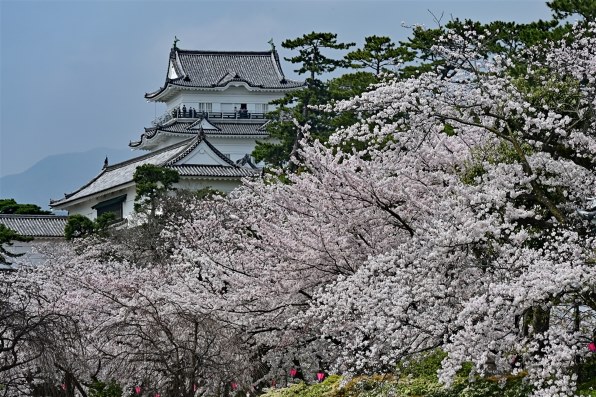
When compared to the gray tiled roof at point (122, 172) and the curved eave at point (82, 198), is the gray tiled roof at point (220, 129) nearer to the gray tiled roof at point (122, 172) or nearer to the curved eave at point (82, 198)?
the gray tiled roof at point (122, 172)

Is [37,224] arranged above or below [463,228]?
above

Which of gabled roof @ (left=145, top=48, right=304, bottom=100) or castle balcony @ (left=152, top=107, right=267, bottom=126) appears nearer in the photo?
castle balcony @ (left=152, top=107, right=267, bottom=126)

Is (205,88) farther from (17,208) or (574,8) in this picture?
(574,8)

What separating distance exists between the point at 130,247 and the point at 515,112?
2280 cm

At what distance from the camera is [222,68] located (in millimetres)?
70500

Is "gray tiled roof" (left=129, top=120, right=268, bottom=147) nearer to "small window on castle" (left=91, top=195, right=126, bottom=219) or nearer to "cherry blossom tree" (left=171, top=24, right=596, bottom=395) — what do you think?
"small window on castle" (left=91, top=195, right=126, bottom=219)

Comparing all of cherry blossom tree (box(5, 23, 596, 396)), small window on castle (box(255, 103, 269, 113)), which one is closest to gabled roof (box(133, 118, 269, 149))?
small window on castle (box(255, 103, 269, 113))

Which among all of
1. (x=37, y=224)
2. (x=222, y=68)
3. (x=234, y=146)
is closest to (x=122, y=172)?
(x=37, y=224)

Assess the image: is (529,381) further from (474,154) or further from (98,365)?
(98,365)

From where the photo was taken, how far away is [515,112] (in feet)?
41.2

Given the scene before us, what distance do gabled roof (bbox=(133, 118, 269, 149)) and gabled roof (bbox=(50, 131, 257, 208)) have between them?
478cm

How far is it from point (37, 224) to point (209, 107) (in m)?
16.2

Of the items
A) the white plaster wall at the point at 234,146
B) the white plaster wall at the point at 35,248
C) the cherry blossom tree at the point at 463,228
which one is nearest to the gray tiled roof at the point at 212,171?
the white plaster wall at the point at 35,248

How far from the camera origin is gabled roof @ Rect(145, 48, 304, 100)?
68812 mm
